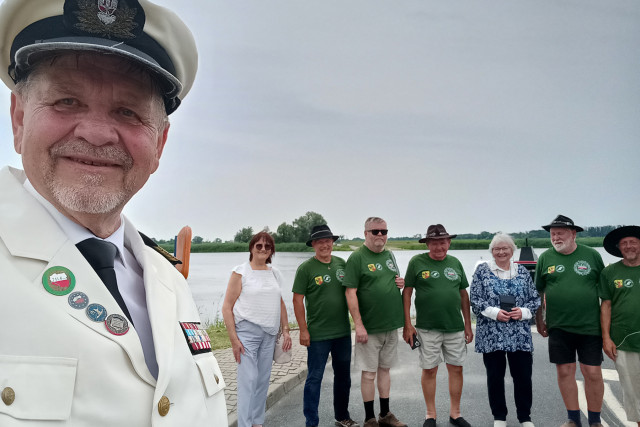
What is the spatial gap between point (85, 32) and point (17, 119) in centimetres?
33

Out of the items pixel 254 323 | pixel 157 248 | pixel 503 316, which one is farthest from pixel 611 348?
pixel 157 248

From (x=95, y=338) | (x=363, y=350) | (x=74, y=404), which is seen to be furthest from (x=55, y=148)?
(x=363, y=350)

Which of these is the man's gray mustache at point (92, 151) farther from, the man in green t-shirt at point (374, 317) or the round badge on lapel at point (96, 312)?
the man in green t-shirt at point (374, 317)

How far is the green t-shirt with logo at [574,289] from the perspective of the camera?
180 inches

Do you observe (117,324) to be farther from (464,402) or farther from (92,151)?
(464,402)

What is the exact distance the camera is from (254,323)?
4.44m

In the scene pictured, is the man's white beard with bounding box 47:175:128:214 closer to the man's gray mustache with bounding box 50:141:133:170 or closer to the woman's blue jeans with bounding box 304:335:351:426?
the man's gray mustache with bounding box 50:141:133:170

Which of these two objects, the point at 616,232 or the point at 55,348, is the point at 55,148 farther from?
the point at 616,232

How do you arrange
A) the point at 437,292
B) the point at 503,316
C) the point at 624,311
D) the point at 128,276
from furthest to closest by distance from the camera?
the point at 437,292
the point at 503,316
the point at 624,311
the point at 128,276

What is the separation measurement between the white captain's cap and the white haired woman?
426cm

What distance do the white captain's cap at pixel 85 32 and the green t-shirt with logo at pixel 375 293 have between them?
12.3ft

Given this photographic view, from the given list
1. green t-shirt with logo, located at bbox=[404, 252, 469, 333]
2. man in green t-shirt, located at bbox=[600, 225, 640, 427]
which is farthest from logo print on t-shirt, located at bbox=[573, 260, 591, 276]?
green t-shirt with logo, located at bbox=[404, 252, 469, 333]

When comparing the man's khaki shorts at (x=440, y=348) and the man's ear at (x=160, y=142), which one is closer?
the man's ear at (x=160, y=142)

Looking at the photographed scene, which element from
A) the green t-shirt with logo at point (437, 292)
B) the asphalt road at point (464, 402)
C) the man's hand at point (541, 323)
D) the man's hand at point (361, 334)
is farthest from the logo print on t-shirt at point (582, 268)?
the man's hand at point (361, 334)
